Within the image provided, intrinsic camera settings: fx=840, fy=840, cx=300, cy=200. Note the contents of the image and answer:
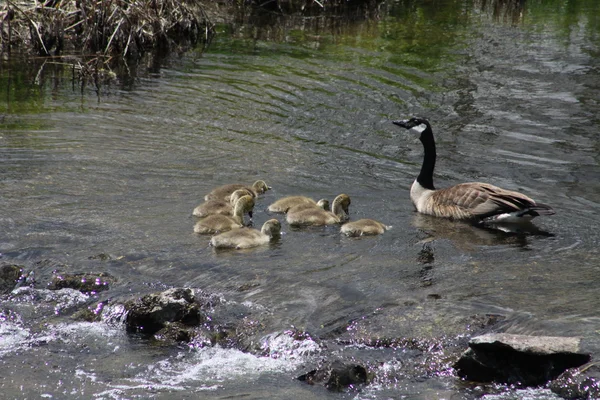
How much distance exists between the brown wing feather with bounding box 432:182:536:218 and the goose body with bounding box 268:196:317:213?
5.00 feet

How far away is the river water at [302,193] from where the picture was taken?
6.37m

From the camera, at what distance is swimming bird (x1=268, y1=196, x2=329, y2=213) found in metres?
9.53

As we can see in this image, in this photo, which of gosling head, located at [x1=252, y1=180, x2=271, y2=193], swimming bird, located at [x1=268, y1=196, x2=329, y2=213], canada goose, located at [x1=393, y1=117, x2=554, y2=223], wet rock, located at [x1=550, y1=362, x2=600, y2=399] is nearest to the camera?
wet rock, located at [x1=550, y1=362, x2=600, y2=399]

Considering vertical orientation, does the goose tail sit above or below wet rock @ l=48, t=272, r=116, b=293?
above

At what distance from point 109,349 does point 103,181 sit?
4.11 metres

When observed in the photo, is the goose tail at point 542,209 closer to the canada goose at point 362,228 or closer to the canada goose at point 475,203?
the canada goose at point 475,203

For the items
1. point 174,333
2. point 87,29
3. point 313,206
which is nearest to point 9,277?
point 174,333

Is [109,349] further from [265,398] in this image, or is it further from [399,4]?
[399,4]

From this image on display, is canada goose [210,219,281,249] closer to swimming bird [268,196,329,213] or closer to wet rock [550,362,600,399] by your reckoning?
swimming bird [268,196,329,213]

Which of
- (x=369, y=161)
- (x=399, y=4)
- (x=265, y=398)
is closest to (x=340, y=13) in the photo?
(x=399, y=4)

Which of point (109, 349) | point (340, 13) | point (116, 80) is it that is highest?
point (340, 13)

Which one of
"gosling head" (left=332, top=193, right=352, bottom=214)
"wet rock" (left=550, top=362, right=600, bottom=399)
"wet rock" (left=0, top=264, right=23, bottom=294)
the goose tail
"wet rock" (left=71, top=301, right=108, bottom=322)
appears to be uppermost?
the goose tail

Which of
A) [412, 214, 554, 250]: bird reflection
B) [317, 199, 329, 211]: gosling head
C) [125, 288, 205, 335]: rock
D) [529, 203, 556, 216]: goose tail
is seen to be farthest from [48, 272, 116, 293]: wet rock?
[529, 203, 556, 216]: goose tail

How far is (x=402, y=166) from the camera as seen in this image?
461 inches
